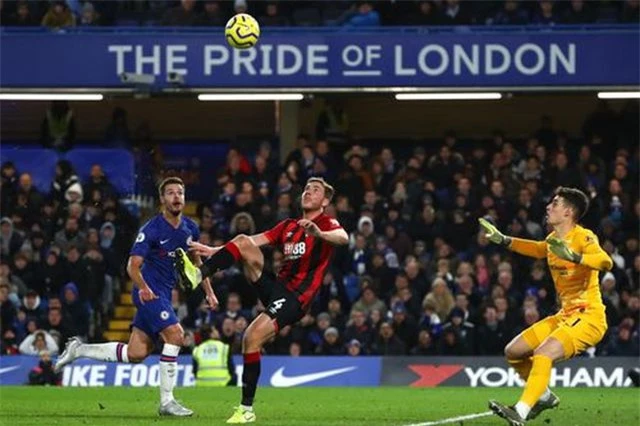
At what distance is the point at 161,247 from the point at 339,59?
1175 centimetres

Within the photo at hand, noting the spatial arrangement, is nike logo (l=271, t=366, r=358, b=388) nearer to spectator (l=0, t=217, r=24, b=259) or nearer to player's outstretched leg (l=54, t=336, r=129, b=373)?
spectator (l=0, t=217, r=24, b=259)

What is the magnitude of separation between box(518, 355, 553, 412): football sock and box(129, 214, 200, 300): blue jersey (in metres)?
3.46

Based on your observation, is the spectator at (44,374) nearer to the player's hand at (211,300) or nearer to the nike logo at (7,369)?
the nike logo at (7,369)

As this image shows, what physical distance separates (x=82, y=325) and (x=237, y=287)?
2.29 metres

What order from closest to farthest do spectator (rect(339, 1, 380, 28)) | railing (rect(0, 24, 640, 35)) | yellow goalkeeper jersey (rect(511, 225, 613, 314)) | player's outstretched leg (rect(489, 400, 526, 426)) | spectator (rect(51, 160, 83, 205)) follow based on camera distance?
player's outstretched leg (rect(489, 400, 526, 426))
yellow goalkeeper jersey (rect(511, 225, 613, 314))
spectator (rect(51, 160, 83, 205))
railing (rect(0, 24, 640, 35))
spectator (rect(339, 1, 380, 28))

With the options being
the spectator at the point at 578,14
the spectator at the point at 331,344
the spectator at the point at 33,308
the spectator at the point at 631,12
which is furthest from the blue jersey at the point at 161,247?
the spectator at the point at 631,12

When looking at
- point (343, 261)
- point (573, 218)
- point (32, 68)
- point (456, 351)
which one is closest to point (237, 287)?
point (343, 261)

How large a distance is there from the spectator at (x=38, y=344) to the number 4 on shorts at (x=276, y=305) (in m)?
9.37

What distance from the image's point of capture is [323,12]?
27953 mm

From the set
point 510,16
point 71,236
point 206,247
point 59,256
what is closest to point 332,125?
point 510,16

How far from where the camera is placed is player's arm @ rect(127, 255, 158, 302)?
48.4 ft

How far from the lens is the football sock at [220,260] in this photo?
47.2 feet

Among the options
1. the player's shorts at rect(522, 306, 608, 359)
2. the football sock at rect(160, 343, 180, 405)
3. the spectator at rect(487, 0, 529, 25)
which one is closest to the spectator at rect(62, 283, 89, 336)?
the spectator at rect(487, 0, 529, 25)

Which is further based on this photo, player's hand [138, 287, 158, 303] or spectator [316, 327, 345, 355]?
spectator [316, 327, 345, 355]
